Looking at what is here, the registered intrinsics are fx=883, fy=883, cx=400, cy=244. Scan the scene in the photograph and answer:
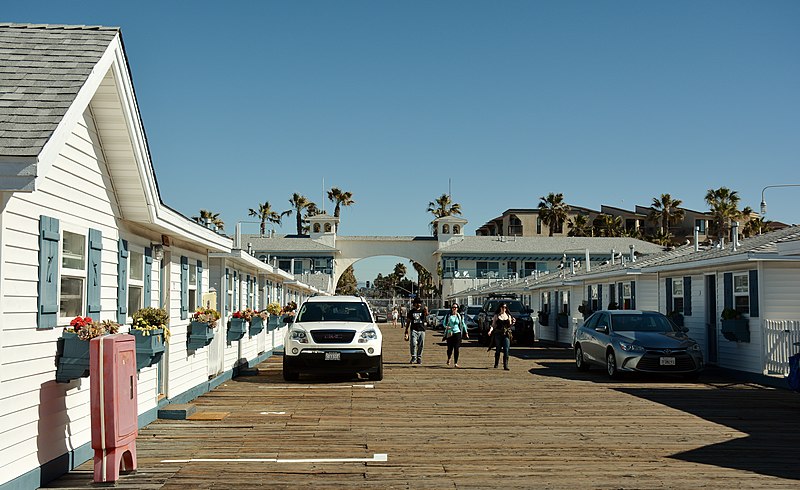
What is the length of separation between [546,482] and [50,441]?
193 inches

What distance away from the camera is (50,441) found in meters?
8.64

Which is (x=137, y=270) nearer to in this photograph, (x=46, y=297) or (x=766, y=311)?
(x=46, y=297)

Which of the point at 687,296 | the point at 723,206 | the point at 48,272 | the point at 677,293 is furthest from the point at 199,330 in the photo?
the point at 723,206

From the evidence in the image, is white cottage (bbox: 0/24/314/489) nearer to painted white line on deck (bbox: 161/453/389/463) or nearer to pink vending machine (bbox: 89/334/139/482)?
pink vending machine (bbox: 89/334/139/482)

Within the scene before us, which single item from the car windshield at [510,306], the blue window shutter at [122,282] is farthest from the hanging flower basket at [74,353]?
the car windshield at [510,306]

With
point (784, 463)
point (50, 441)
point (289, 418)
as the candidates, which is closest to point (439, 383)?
point (289, 418)

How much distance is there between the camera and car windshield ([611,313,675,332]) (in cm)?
2097

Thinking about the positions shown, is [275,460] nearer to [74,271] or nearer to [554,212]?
[74,271]

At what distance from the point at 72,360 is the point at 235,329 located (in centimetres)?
1115

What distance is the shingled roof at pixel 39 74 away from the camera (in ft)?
23.9

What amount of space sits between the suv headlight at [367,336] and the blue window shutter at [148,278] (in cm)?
689

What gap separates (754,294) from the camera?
66.9 feet

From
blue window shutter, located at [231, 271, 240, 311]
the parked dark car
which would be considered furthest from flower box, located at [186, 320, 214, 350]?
the parked dark car

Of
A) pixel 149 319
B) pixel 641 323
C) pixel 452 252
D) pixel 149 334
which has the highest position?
pixel 452 252
